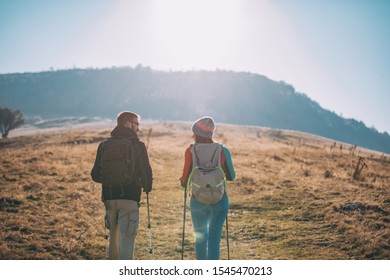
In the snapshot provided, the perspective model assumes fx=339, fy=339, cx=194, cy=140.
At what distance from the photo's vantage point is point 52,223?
9.21 metres

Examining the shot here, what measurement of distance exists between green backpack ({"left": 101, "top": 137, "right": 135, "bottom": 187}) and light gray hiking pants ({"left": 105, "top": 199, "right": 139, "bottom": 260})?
1.13 ft

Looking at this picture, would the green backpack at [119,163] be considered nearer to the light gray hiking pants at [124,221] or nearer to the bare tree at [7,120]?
the light gray hiking pants at [124,221]

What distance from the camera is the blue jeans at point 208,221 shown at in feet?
18.5

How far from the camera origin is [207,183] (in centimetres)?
555

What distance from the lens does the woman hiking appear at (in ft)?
18.3

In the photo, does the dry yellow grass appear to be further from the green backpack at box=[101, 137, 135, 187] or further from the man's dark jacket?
the green backpack at box=[101, 137, 135, 187]

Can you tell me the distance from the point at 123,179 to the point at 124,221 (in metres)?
0.70

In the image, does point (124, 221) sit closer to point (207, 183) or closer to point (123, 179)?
point (123, 179)

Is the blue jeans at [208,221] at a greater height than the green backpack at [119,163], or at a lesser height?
lesser

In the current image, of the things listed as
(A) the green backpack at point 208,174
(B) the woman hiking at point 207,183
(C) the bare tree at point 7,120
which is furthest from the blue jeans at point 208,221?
(C) the bare tree at point 7,120

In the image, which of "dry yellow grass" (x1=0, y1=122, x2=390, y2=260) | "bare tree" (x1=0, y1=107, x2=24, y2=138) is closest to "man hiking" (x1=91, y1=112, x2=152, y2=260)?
"dry yellow grass" (x1=0, y1=122, x2=390, y2=260)

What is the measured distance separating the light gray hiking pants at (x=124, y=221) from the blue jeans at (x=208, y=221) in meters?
1.00
